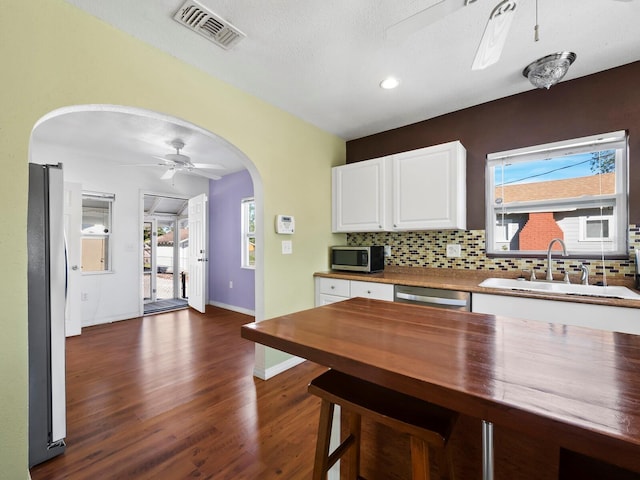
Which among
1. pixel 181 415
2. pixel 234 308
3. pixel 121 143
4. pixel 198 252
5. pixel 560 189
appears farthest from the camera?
pixel 234 308

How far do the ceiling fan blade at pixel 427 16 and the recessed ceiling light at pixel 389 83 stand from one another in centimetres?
113

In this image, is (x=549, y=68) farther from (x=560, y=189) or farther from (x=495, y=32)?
(x=495, y=32)

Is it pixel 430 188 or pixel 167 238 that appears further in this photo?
pixel 167 238

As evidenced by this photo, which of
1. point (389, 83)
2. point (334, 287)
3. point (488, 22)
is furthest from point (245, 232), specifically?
point (488, 22)

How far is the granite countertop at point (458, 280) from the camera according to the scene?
1.74 metres

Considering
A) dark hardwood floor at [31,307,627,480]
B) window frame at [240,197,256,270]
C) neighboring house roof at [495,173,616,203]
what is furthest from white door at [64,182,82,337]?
neighboring house roof at [495,173,616,203]

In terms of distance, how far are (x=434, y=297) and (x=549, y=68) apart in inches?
71.8

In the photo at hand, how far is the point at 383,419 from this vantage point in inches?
35.6

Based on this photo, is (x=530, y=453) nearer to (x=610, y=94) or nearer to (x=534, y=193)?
(x=534, y=193)

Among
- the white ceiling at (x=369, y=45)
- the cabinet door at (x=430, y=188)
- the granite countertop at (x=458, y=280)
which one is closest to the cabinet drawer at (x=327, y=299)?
the granite countertop at (x=458, y=280)

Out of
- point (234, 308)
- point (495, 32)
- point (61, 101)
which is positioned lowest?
point (234, 308)

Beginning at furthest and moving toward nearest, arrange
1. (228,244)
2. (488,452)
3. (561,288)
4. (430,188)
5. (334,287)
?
(228,244) < (334,287) < (430,188) < (561,288) < (488,452)

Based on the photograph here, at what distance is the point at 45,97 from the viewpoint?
56.2 inches

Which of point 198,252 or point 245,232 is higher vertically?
point 245,232
